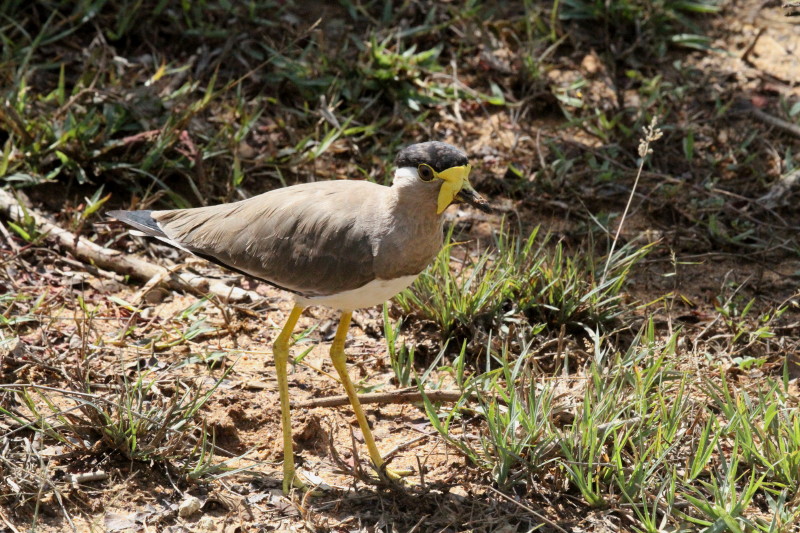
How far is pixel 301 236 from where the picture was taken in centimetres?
388

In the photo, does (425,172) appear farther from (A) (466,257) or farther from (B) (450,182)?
(A) (466,257)

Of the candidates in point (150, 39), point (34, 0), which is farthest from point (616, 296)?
point (34, 0)

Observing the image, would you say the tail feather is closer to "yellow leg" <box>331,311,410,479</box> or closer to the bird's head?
"yellow leg" <box>331,311,410,479</box>

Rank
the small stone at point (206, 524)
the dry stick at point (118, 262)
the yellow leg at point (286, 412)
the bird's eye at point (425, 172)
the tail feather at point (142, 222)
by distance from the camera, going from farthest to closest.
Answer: the dry stick at point (118, 262), the tail feather at point (142, 222), the yellow leg at point (286, 412), the bird's eye at point (425, 172), the small stone at point (206, 524)

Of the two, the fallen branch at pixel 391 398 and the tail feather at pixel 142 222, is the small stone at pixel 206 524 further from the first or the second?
the tail feather at pixel 142 222

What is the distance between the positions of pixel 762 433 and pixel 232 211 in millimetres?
2446

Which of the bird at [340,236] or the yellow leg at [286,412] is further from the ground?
the bird at [340,236]

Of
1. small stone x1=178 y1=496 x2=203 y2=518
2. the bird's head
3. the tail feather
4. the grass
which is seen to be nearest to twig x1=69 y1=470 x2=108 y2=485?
the grass

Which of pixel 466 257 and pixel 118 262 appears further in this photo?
pixel 118 262

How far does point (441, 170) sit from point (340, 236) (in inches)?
19.8

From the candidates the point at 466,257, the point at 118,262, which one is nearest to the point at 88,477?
the point at 118,262

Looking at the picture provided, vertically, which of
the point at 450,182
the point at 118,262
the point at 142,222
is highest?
the point at 450,182

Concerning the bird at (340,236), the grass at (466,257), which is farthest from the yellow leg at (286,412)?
the grass at (466,257)

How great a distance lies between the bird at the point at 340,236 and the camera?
3695 millimetres
